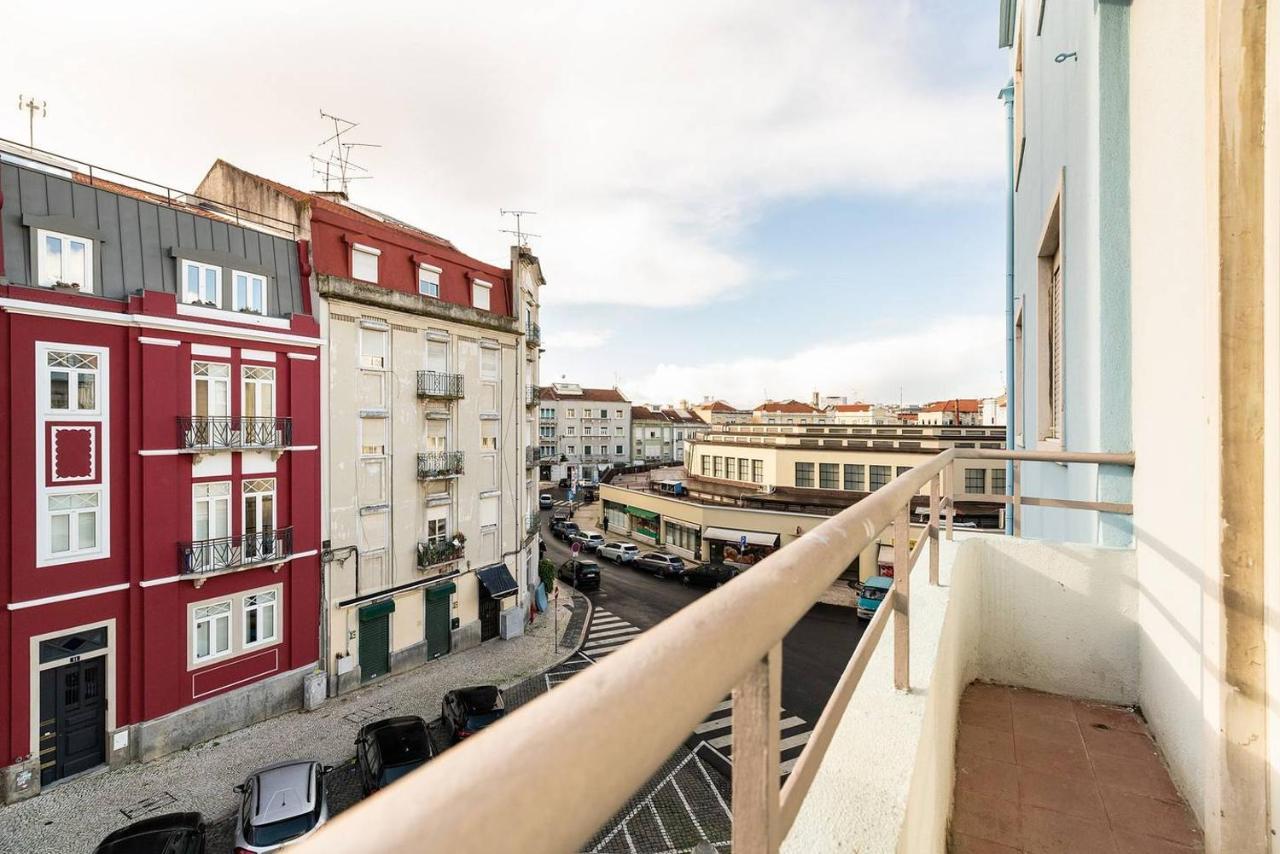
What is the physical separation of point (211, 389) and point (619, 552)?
72.9 feet

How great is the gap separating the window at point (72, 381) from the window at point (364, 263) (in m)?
6.53

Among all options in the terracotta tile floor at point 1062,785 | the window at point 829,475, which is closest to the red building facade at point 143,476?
the terracotta tile floor at point 1062,785

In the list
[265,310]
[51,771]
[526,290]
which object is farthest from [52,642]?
[526,290]

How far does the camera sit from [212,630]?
14.5m

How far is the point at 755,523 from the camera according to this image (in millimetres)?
29141

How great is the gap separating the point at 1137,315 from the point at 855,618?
21094 mm

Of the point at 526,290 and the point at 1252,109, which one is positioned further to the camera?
the point at 526,290

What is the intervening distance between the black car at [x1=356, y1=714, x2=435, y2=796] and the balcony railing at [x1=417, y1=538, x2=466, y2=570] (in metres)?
5.68

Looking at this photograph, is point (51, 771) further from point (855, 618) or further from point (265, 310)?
point (855, 618)

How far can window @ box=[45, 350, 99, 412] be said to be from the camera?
12.3m

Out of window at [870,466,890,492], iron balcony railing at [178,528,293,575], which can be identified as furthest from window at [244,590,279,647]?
window at [870,466,890,492]

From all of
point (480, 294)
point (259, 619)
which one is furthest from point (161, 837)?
point (480, 294)

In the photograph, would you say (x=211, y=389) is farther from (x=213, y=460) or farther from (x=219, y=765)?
(x=219, y=765)

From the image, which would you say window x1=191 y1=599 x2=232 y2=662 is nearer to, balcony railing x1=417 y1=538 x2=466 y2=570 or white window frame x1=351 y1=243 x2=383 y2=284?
balcony railing x1=417 y1=538 x2=466 y2=570
